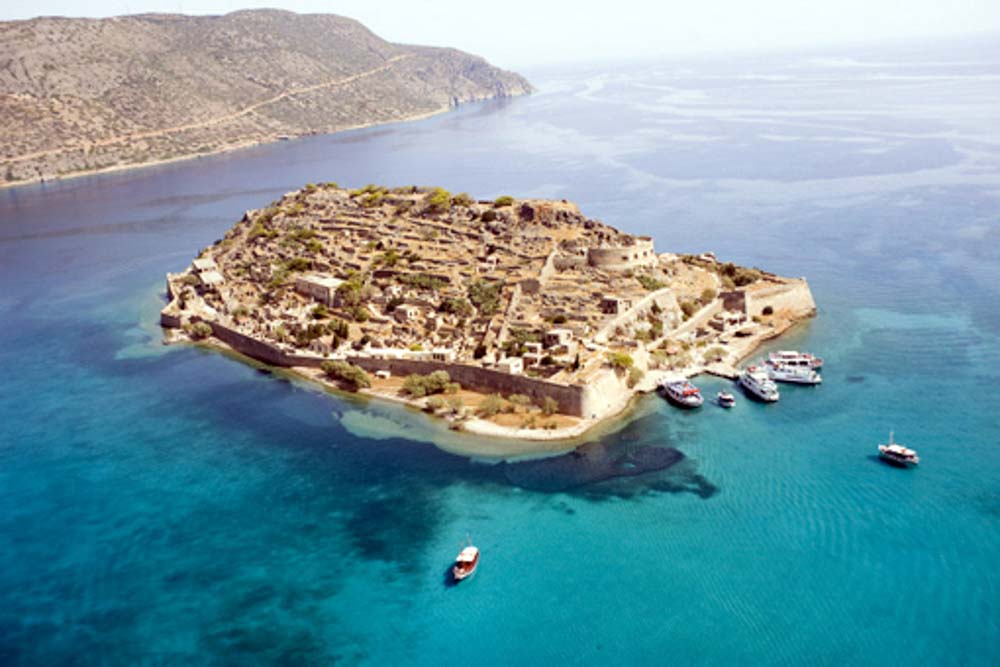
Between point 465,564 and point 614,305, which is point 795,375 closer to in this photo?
point 614,305

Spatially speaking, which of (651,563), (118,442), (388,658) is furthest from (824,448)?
(118,442)

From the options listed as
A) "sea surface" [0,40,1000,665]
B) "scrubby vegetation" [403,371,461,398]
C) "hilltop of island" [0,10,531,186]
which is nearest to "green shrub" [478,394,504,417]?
"sea surface" [0,40,1000,665]

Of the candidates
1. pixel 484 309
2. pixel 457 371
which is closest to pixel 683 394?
pixel 457 371

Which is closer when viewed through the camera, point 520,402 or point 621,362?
point 520,402

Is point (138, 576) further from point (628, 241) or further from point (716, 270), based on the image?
point (716, 270)

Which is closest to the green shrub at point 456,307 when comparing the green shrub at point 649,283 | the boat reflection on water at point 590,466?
the green shrub at point 649,283

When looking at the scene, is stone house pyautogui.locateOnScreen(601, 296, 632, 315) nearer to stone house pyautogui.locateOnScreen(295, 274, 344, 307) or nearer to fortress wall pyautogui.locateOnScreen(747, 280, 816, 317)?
fortress wall pyautogui.locateOnScreen(747, 280, 816, 317)
